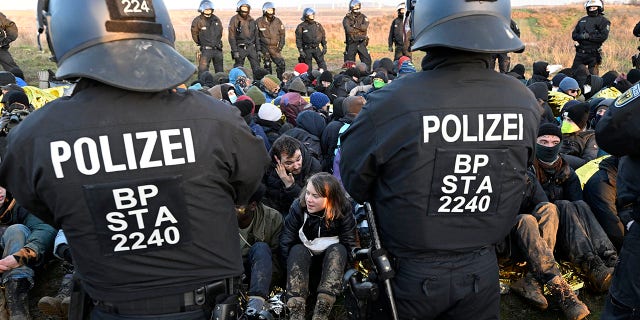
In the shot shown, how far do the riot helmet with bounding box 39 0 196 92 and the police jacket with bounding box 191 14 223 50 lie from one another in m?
11.4

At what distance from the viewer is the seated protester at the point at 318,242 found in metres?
3.64

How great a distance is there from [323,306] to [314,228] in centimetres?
59

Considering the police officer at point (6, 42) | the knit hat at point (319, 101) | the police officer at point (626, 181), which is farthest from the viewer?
the police officer at point (6, 42)

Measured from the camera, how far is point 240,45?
548 inches

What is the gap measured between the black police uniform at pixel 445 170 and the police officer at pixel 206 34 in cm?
1131

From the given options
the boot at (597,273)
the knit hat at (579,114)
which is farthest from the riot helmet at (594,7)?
the boot at (597,273)

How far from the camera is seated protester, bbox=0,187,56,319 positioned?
11.8ft

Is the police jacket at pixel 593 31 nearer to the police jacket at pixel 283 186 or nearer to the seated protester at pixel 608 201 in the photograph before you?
the seated protester at pixel 608 201

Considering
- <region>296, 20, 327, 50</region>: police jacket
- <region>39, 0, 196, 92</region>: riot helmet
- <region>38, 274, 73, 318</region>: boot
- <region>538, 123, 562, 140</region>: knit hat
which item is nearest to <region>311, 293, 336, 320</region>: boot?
<region>38, 274, 73, 318</region>: boot

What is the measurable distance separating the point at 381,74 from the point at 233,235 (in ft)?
27.2

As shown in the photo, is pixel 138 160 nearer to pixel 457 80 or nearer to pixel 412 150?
pixel 412 150

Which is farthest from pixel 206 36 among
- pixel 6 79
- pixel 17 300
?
pixel 17 300

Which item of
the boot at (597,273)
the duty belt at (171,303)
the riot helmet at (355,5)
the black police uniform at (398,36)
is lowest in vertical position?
the black police uniform at (398,36)

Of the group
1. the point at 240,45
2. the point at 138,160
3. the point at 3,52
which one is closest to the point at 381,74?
the point at 240,45
